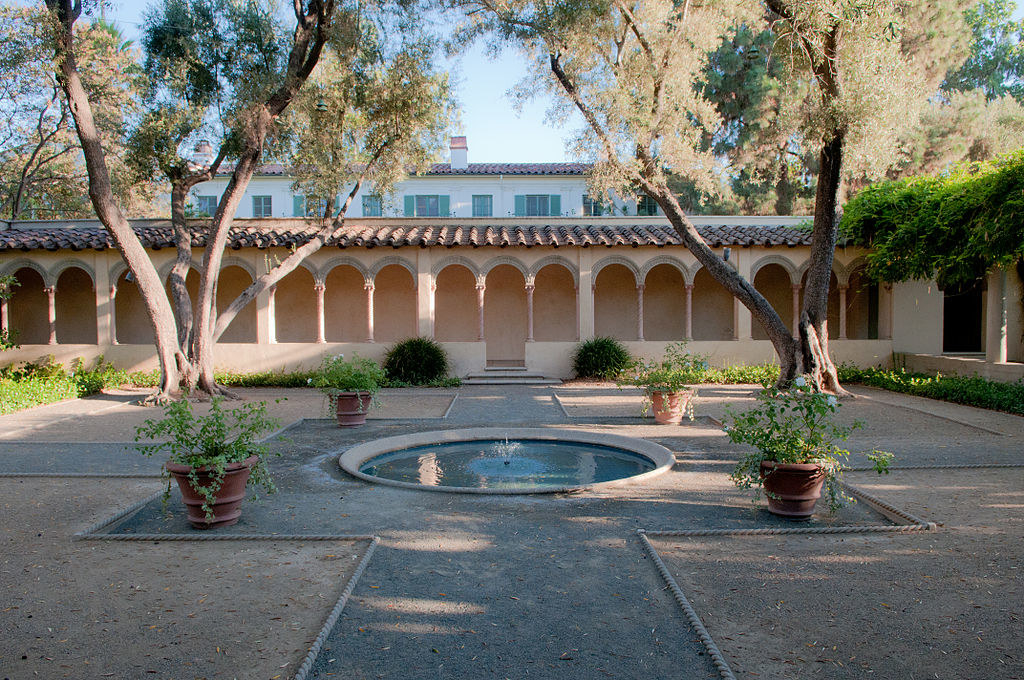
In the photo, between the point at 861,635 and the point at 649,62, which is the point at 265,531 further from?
the point at 649,62

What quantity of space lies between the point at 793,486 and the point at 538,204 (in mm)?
25054

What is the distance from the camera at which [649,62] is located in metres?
12.7

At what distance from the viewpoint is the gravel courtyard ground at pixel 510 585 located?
336 centimetres

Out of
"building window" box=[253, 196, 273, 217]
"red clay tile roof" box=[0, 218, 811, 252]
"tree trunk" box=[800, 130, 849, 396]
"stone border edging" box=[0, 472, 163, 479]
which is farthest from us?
"building window" box=[253, 196, 273, 217]

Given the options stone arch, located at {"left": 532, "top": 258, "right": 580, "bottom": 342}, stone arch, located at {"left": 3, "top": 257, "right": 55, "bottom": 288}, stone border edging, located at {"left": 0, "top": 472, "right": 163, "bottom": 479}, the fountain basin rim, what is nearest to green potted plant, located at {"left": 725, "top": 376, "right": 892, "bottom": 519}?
the fountain basin rim

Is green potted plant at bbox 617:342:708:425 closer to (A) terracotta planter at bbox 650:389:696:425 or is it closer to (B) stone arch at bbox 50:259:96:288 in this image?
(A) terracotta planter at bbox 650:389:696:425

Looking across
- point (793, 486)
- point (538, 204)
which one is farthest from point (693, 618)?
point (538, 204)

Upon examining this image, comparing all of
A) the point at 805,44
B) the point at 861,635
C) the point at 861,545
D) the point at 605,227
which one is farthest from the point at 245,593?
the point at 605,227

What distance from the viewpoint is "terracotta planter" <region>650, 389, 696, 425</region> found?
1060 cm

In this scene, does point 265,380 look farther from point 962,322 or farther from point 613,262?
point 962,322

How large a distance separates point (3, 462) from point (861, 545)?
31.3 feet

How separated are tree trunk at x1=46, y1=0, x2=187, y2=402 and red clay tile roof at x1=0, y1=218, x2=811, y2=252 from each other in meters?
4.07

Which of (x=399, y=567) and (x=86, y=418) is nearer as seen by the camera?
(x=399, y=567)

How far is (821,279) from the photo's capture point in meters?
13.7
